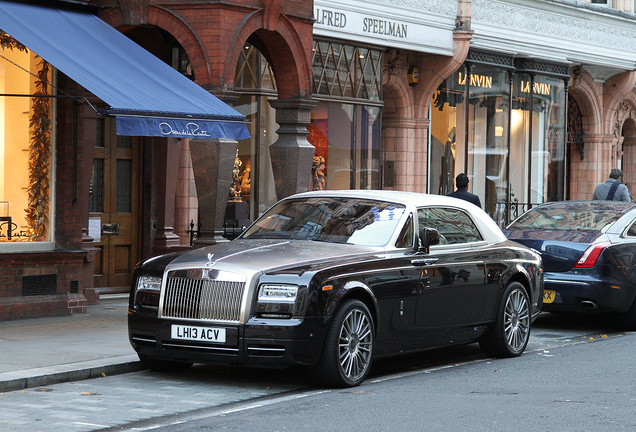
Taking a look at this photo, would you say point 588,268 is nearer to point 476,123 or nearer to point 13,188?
point 13,188

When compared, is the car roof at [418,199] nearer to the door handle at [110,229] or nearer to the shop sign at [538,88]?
the door handle at [110,229]

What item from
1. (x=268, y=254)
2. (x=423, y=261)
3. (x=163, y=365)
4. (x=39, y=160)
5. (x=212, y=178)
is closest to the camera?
(x=268, y=254)

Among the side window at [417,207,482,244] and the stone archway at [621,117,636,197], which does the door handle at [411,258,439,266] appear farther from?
the stone archway at [621,117,636,197]

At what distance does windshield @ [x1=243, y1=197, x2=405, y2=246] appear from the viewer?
29.9 ft

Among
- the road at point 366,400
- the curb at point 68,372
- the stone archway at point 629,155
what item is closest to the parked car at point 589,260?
the road at point 366,400

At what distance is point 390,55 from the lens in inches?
787

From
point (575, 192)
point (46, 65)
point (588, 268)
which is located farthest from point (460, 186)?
point (575, 192)

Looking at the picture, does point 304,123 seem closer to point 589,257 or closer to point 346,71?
point 346,71

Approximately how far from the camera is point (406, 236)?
9.22m

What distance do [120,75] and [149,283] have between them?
365 cm

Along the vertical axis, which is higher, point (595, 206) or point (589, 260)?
point (595, 206)

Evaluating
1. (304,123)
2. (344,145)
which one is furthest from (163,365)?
(344,145)

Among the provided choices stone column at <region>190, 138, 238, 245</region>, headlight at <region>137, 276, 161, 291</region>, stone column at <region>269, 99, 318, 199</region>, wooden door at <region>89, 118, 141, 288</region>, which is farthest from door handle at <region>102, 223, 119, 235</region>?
headlight at <region>137, 276, 161, 291</region>

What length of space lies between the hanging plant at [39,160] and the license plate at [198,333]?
191 inches
